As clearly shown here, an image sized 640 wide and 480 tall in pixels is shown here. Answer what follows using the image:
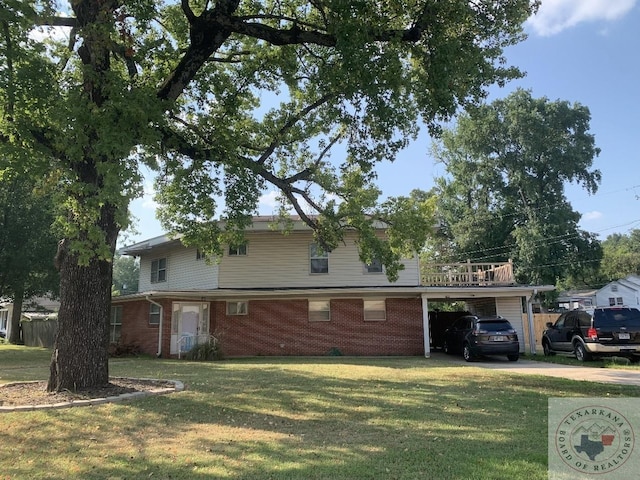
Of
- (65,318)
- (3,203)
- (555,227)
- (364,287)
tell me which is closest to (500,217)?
(555,227)

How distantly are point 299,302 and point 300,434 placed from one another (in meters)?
14.3

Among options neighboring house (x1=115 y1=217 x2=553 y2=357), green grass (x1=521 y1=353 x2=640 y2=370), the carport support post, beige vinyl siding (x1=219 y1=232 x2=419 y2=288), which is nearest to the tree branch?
neighboring house (x1=115 y1=217 x2=553 y2=357)

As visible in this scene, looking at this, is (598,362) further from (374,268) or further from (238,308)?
(238,308)

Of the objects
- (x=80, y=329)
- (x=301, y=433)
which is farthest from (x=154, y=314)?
(x=301, y=433)

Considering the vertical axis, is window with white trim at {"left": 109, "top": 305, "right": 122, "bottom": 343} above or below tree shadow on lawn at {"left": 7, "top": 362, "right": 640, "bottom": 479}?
above

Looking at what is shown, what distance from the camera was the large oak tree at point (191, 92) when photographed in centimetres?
800

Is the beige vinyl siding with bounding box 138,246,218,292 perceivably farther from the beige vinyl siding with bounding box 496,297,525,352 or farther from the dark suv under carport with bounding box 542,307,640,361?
the dark suv under carport with bounding box 542,307,640,361

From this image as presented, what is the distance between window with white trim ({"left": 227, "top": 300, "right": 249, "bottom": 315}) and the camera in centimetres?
2070

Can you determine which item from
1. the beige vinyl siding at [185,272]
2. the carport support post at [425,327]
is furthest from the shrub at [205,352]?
the carport support post at [425,327]

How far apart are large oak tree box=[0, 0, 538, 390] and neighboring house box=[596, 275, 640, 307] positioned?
44457 mm

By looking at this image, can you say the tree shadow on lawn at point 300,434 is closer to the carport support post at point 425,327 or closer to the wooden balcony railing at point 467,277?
the carport support post at point 425,327

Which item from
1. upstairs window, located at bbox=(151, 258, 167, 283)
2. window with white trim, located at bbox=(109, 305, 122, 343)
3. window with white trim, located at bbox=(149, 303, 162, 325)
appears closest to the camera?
window with white trim, located at bbox=(149, 303, 162, 325)

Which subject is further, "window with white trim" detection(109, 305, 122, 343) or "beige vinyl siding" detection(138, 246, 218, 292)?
"window with white trim" detection(109, 305, 122, 343)

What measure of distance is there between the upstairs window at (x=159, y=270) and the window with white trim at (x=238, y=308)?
4412 mm
